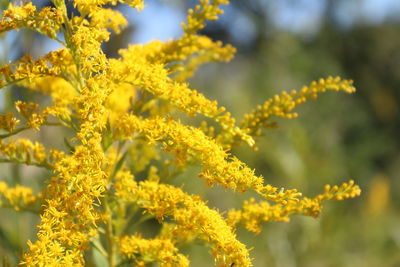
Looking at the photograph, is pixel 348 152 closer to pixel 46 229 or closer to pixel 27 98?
pixel 27 98

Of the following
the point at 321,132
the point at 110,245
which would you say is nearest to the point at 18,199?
the point at 110,245

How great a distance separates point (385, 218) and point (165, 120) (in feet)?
36.5

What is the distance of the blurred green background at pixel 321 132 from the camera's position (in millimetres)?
5617

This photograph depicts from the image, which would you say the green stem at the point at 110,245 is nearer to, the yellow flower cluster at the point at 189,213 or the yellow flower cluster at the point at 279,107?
the yellow flower cluster at the point at 189,213

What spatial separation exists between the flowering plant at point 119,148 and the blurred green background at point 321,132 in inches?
11.5

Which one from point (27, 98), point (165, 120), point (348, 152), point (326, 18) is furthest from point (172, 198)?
point (326, 18)

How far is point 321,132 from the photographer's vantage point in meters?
11.0

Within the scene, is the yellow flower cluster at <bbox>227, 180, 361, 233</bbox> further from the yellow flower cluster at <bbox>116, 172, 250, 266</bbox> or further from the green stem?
the green stem

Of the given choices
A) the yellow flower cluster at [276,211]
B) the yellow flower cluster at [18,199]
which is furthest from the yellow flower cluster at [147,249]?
the yellow flower cluster at [18,199]

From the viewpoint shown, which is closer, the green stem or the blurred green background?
the green stem

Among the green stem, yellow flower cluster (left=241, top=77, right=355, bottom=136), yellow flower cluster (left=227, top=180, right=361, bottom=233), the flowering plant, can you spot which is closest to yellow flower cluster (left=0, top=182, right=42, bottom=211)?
the flowering plant

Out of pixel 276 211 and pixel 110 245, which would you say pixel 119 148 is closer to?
pixel 110 245

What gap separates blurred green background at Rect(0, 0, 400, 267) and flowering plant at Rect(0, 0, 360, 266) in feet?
0.96

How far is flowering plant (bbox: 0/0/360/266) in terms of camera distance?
147 centimetres
